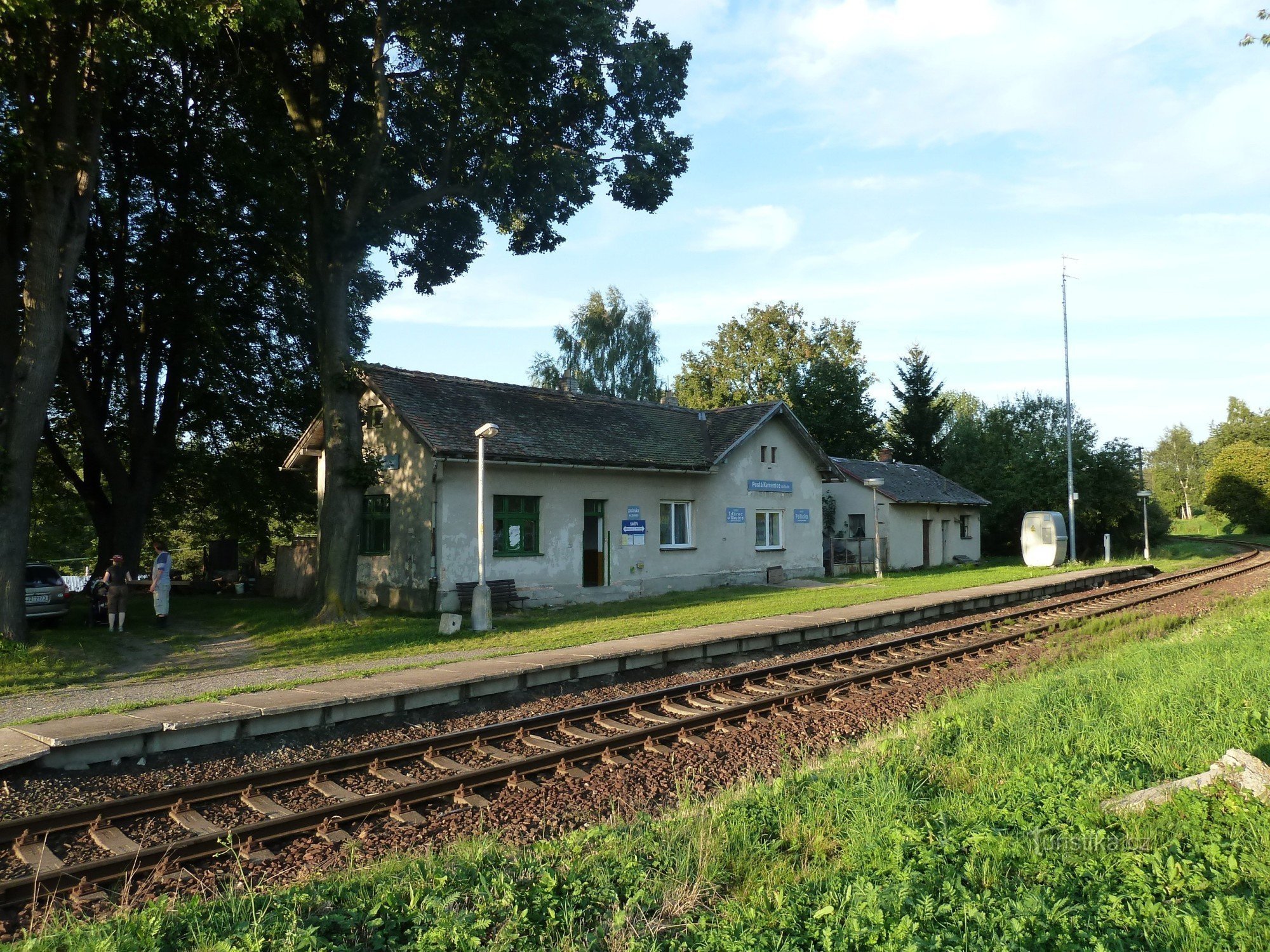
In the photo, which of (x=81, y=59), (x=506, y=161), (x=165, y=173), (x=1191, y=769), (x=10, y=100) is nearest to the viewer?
(x=1191, y=769)

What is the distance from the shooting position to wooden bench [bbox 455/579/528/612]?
19406mm

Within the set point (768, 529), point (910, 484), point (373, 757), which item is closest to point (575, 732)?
point (373, 757)

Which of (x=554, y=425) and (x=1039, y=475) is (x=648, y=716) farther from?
(x=1039, y=475)

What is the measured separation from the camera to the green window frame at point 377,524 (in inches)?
849

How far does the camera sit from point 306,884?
5.15 m

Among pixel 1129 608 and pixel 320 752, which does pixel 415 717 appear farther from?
pixel 1129 608

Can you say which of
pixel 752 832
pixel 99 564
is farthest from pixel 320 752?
pixel 99 564

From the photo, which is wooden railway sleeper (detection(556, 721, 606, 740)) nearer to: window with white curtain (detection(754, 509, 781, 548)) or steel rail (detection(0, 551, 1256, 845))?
steel rail (detection(0, 551, 1256, 845))

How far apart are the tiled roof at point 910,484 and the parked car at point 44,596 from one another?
2563cm

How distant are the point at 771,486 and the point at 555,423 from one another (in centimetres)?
819

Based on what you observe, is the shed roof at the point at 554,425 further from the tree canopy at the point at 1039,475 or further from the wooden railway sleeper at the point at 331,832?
the tree canopy at the point at 1039,475

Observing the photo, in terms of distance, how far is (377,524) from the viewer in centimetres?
2205

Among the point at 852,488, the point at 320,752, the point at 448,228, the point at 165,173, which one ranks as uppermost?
the point at 165,173

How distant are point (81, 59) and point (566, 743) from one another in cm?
1440
